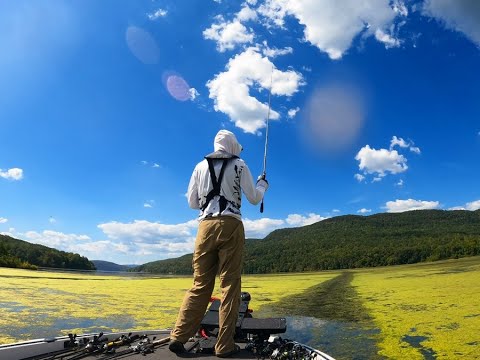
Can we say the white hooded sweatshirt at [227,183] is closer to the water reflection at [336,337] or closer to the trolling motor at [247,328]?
the trolling motor at [247,328]

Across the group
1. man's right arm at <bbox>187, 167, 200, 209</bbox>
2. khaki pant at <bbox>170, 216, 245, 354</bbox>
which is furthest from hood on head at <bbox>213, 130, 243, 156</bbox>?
khaki pant at <bbox>170, 216, 245, 354</bbox>

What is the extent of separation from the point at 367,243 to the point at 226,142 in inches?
3586

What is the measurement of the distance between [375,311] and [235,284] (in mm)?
6004

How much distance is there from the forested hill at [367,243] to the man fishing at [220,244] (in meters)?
68.0

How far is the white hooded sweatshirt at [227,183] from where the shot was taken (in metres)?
3.06

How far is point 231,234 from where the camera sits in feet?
9.73

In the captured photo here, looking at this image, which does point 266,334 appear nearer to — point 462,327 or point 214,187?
point 214,187

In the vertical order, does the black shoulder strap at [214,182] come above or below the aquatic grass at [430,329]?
above

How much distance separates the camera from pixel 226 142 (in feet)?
10.8

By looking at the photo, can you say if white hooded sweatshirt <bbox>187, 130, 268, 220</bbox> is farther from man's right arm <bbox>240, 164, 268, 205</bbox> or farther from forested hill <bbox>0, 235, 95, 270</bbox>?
forested hill <bbox>0, 235, 95, 270</bbox>

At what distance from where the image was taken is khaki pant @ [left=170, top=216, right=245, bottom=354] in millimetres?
2885

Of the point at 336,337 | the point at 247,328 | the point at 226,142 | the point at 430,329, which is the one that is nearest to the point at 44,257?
the point at 336,337

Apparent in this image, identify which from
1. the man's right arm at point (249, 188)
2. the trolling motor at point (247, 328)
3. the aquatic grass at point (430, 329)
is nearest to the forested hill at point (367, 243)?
the aquatic grass at point (430, 329)

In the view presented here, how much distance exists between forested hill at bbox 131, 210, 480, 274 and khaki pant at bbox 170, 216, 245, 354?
68024mm
